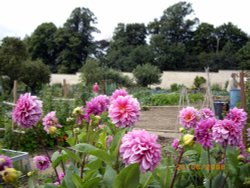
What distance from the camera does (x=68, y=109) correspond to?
25.7ft

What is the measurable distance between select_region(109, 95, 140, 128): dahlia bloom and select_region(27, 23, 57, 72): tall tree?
51.7 meters

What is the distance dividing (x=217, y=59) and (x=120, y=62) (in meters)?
14.3

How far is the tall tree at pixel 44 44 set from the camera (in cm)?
5228

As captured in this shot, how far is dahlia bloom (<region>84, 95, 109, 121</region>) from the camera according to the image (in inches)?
67.2

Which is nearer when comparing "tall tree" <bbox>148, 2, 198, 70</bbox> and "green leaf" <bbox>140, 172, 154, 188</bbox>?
"green leaf" <bbox>140, 172, 154, 188</bbox>

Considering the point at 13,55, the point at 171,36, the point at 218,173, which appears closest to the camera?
the point at 218,173


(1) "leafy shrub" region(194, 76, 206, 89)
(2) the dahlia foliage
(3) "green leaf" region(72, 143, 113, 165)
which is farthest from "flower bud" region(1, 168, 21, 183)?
(1) "leafy shrub" region(194, 76, 206, 89)

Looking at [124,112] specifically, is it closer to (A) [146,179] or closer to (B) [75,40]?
(A) [146,179]

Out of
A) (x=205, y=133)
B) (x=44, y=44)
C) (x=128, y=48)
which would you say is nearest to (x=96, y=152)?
(x=205, y=133)

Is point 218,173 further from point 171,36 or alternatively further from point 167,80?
point 171,36

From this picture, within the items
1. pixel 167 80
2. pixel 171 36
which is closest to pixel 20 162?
pixel 167 80

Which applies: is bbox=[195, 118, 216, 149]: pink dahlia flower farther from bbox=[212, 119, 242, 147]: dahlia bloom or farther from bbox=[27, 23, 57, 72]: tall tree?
bbox=[27, 23, 57, 72]: tall tree

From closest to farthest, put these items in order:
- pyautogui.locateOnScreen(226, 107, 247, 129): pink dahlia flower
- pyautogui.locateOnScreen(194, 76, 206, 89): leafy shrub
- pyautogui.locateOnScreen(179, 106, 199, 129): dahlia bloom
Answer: pyautogui.locateOnScreen(226, 107, 247, 129): pink dahlia flower
pyautogui.locateOnScreen(179, 106, 199, 129): dahlia bloom
pyautogui.locateOnScreen(194, 76, 206, 89): leafy shrub

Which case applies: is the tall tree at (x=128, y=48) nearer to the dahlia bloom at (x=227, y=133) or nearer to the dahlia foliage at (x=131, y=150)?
the dahlia foliage at (x=131, y=150)
